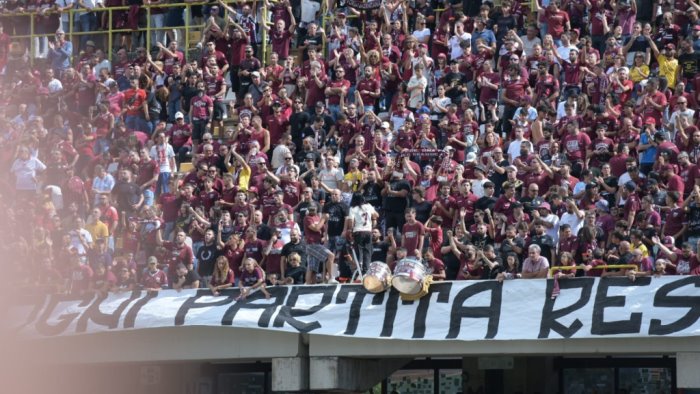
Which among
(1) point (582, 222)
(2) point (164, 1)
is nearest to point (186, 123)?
(2) point (164, 1)

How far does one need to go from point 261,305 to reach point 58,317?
3.40m

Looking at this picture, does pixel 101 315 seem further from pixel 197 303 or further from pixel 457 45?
pixel 457 45

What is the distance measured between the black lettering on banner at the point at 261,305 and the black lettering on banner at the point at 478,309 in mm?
2626

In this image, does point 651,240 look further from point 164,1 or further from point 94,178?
point 164,1

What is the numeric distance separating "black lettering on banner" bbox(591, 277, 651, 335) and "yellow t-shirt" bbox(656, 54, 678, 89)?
6079mm

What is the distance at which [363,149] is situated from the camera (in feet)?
90.4

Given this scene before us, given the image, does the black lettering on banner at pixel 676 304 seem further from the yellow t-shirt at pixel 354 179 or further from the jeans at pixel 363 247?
the yellow t-shirt at pixel 354 179

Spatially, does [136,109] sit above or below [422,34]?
below

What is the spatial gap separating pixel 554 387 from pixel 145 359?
6822 millimetres

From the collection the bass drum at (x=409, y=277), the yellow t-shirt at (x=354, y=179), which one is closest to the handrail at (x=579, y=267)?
the bass drum at (x=409, y=277)

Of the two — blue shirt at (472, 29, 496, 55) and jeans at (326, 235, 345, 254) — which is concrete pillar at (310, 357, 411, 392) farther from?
blue shirt at (472, 29, 496, 55)

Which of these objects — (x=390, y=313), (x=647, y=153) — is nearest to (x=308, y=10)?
(x=647, y=153)

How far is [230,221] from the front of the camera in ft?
85.7

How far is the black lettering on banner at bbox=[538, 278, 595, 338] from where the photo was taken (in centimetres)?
2188
